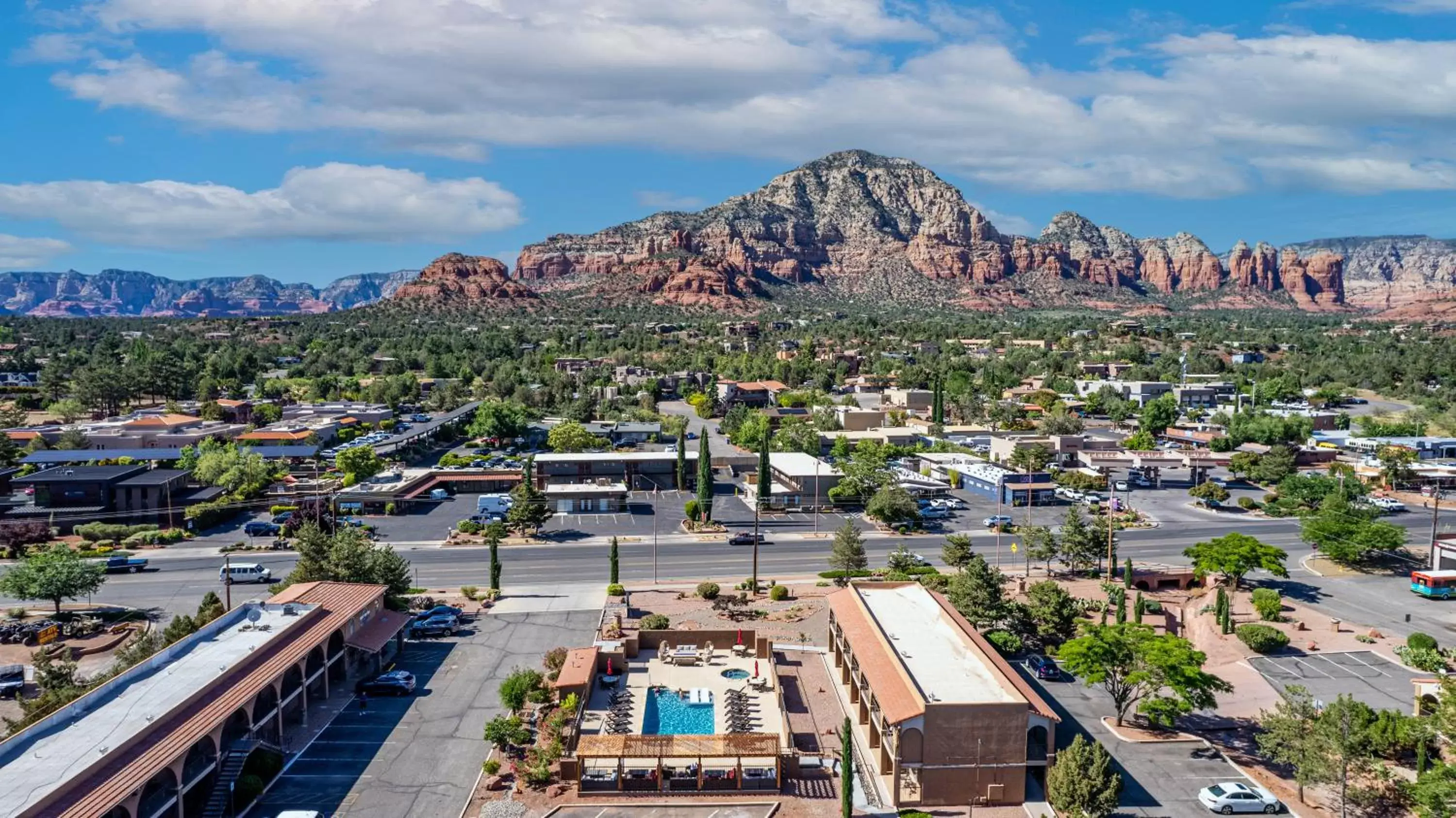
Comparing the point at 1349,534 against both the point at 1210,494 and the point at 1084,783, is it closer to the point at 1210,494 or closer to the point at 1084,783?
the point at 1210,494

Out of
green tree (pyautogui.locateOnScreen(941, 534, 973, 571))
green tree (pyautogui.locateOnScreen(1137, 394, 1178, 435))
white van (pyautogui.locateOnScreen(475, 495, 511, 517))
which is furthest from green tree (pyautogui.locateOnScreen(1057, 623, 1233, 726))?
green tree (pyautogui.locateOnScreen(1137, 394, 1178, 435))

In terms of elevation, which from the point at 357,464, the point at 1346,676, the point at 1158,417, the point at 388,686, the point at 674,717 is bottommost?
the point at 674,717

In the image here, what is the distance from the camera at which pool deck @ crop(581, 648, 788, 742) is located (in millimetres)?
34625

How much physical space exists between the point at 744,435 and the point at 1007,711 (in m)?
68.7

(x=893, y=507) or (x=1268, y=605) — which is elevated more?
(x=893, y=507)

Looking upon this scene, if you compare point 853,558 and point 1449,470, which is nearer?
point 853,558

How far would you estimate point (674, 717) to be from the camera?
35562 millimetres

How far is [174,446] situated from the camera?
87688 millimetres

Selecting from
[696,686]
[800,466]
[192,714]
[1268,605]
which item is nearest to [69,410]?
[800,466]

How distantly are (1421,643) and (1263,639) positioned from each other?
6.80 metres

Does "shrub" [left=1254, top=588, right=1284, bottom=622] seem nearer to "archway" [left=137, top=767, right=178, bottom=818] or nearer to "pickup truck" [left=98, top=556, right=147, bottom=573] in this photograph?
"archway" [left=137, top=767, right=178, bottom=818]

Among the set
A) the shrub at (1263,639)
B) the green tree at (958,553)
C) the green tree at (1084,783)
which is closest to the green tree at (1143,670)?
the green tree at (1084,783)

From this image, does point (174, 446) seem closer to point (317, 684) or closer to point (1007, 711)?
point (317, 684)

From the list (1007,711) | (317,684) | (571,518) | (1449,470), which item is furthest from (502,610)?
(1449,470)
